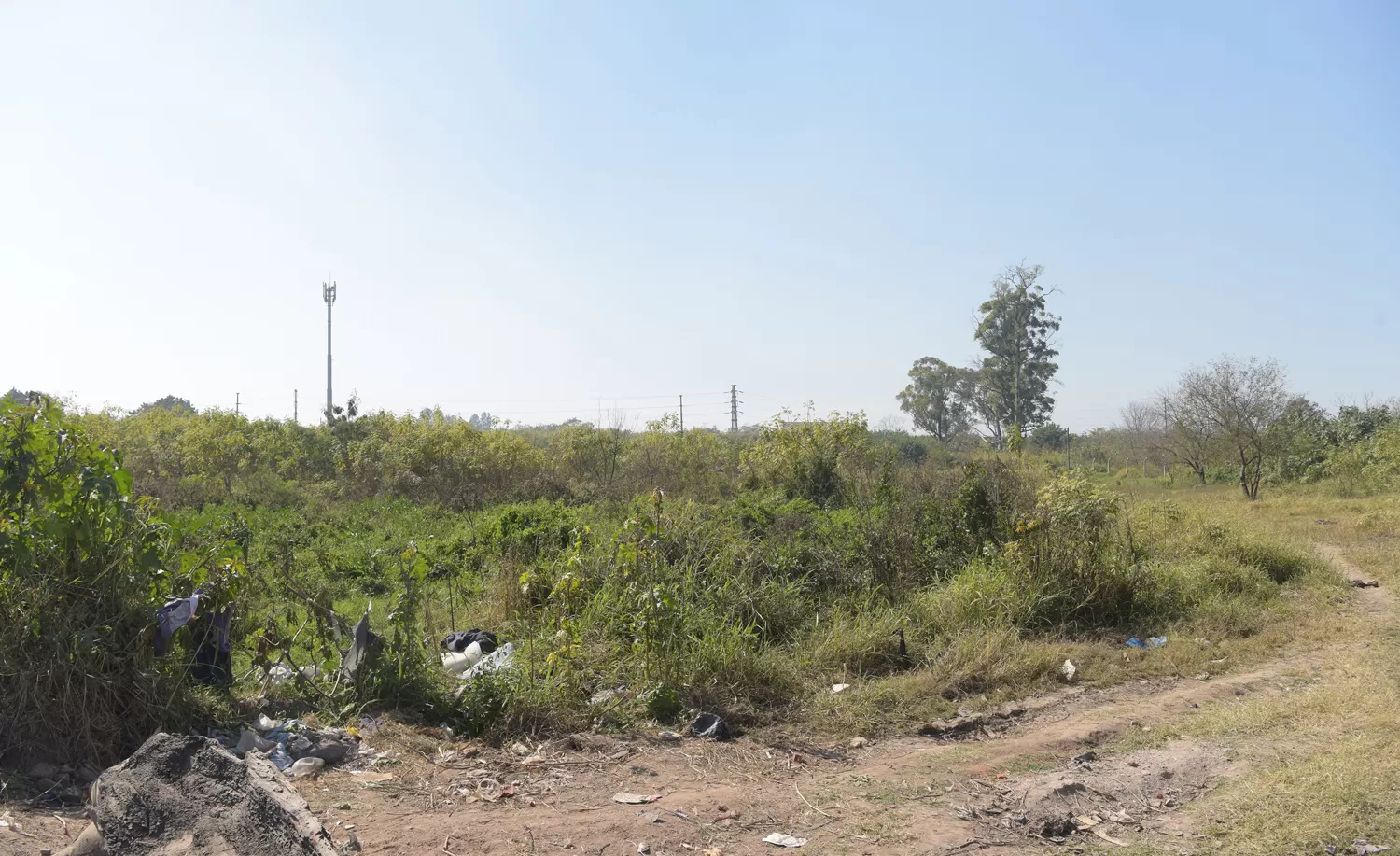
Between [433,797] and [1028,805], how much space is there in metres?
2.66

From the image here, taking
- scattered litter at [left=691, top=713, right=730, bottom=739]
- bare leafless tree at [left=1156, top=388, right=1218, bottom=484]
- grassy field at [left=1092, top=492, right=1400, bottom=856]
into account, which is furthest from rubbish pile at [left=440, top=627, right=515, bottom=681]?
bare leafless tree at [left=1156, top=388, right=1218, bottom=484]

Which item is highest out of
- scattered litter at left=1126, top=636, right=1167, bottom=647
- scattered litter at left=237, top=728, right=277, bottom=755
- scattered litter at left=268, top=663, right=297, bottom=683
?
scattered litter at left=268, top=663, right=297, bottom=683

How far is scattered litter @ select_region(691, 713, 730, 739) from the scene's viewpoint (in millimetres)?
5281

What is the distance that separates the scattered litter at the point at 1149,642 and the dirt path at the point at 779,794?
1952 millimetres

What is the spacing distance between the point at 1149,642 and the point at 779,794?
15.2ft

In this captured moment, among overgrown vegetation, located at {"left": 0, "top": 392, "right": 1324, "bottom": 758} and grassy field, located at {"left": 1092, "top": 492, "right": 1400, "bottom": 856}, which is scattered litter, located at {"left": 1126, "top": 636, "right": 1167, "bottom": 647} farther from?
grassy field, located at {"left": 1092, "top": 492, "right": 1400, "bottom": 856}

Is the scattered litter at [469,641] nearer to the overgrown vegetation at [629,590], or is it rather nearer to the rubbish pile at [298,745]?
the overgrown vegetation at [629,590]

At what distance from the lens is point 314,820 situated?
310 centimetres

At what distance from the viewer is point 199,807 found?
3.16 metres

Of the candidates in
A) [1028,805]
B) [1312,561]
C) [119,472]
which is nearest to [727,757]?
[1028,805]

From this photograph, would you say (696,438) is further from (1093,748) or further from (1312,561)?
(1093,748)

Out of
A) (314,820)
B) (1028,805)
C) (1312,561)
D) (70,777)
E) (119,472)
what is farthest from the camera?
(1312,561)

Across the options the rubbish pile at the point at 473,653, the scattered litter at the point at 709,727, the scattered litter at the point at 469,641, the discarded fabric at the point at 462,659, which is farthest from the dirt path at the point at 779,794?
the scattered litter at the point at 469,641

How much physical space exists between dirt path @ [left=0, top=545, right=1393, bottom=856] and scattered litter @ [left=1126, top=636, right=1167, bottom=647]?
76.8 inches
